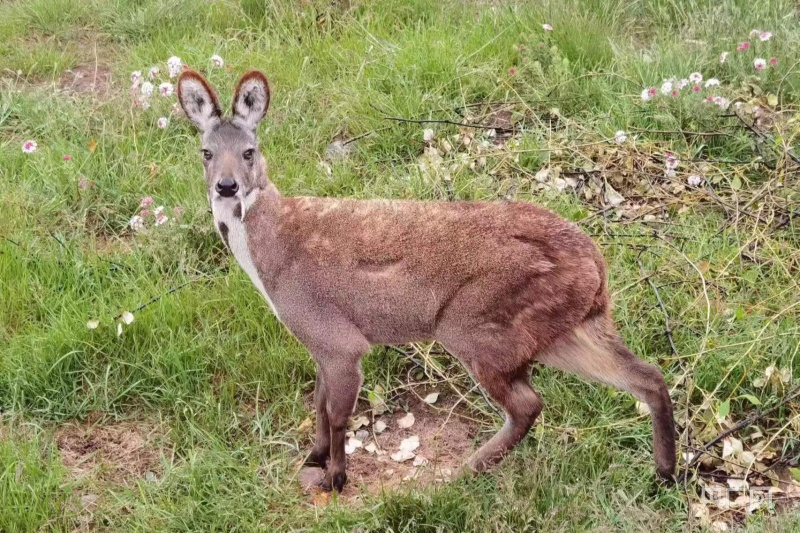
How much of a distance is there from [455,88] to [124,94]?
2111mm

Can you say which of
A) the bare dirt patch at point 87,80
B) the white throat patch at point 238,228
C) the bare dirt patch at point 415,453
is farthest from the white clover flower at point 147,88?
the bare dirt patch at point 415,453

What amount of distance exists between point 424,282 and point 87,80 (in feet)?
13.4

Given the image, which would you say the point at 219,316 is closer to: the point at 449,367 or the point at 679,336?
the point at 449,367

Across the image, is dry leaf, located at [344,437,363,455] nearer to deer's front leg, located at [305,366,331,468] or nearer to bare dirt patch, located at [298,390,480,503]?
bare dirt patch, located at [298,390,480,503]

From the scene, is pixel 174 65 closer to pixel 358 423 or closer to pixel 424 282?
pixel 358 423

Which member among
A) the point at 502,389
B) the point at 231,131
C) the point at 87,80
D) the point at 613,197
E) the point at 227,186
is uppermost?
the point at 231,131

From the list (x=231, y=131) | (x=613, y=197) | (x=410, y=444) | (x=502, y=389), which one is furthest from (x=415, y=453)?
(x=613, y=197)

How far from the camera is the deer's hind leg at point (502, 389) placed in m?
3.44

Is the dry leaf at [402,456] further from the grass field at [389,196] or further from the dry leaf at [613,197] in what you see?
the dry leaf at [613,197]

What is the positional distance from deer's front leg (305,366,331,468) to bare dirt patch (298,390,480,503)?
4 centimetres

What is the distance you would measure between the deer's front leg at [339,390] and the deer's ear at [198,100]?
1066 millimetres

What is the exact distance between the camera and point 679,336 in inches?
166

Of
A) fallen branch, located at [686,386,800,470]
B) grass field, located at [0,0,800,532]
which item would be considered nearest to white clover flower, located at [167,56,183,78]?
grass field, located at [0,0,800,532]

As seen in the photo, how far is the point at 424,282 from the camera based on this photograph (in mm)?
3477
